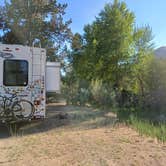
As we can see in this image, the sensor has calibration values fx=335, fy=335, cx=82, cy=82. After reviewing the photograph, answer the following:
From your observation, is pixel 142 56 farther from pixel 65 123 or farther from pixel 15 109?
pixel 15 109

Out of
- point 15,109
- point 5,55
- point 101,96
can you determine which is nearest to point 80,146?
point 15,109

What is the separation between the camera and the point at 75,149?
25.7 feet

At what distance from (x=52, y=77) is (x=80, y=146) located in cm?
376

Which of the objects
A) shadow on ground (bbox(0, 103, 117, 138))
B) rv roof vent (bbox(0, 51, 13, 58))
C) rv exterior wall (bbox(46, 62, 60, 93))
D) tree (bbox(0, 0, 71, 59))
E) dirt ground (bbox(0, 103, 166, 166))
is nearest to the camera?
dirt ground (bbox(0, 103, 166, 166))

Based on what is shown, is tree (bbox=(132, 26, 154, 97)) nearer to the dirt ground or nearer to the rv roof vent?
the dirt ground

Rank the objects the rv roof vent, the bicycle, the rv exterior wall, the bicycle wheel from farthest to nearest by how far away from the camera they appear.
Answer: the rv exterior wall → the bicycle wheel → the bicycle → the rv roof vent

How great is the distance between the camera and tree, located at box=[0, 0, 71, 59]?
61.9ft

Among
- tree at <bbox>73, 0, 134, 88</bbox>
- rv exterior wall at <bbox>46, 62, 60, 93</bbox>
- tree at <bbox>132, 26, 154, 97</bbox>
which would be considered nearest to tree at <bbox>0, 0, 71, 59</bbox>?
tree at <bbox>73, 0, 134, 88</bbox>

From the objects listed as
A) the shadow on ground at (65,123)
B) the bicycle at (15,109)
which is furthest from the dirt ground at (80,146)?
the bicycle at (15,109)

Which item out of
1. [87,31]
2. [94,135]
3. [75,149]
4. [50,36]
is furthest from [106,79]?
[75,149]

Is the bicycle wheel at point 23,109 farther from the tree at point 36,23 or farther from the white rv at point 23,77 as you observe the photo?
the tree at point 36,23

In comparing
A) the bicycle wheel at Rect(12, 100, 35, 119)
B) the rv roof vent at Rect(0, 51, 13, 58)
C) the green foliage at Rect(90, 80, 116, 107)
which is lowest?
the bicycle wheel at Rect(12, 100, 35, 119)

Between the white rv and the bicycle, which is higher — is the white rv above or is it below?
above

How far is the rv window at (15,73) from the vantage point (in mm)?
10344
